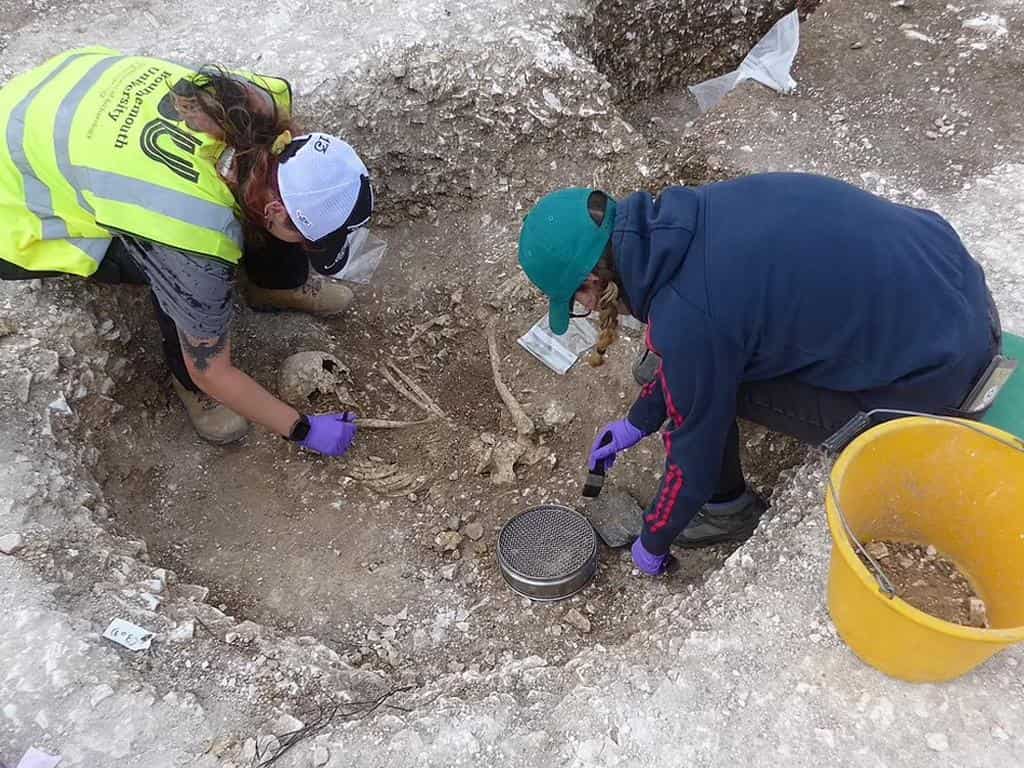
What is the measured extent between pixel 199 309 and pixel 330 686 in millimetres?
1174

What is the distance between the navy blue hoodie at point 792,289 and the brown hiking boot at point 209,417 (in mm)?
1789

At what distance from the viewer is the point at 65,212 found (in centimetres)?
234

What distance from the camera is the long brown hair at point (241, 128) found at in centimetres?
218

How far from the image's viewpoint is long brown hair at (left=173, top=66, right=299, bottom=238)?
2.18 m

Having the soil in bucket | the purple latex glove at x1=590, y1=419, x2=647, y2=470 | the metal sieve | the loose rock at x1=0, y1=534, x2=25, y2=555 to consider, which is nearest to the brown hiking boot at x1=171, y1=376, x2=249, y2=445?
the loose rock at x1=0, y1=534, x2=25, y2=555

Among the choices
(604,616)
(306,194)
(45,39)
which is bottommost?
(604,616)

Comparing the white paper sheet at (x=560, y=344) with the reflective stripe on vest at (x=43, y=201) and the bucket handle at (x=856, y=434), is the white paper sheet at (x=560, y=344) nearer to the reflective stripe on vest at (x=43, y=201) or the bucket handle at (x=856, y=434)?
the bucket handle at (x=856, y=434)

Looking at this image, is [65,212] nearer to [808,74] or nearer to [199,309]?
[199,309]

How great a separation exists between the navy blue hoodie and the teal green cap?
0.17ft

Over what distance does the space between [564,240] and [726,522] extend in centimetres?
138

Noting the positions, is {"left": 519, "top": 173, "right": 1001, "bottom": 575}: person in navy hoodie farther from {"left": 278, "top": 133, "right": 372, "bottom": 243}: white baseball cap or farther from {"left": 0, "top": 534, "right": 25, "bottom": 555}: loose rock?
{"left": 0, "top": 534, "right": 25, "bottom": 555}: loose rock

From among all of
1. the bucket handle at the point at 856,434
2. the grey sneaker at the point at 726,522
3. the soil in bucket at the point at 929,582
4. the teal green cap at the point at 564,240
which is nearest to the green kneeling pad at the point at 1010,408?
the bucket handle at the point at 856,434

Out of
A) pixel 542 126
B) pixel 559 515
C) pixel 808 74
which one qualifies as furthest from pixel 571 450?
pixel 808 74

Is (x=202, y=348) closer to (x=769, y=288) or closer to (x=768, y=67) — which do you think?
Result: (x=769, y=288)
